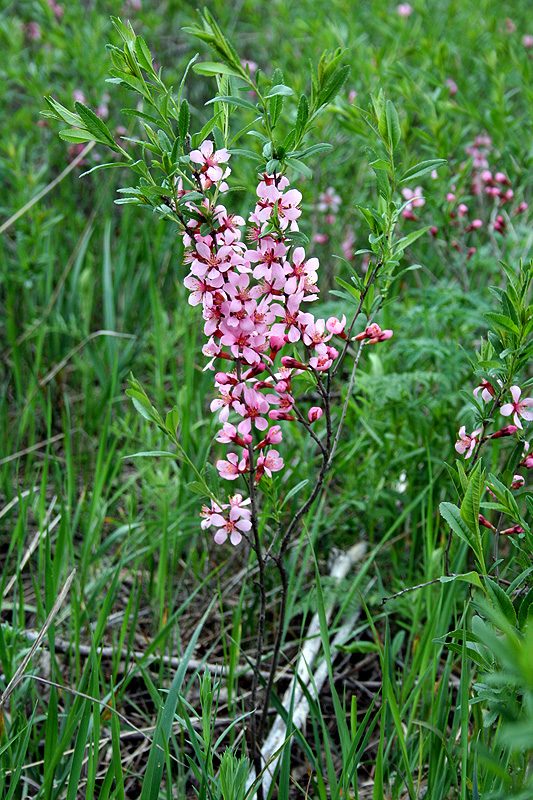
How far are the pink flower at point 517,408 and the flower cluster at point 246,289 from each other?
365 millimetres

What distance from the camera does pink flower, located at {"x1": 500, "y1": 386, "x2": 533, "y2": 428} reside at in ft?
4.42

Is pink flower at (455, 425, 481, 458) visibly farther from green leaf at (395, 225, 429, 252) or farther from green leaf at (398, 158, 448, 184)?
green leaf at (398, 158, 448, 184)

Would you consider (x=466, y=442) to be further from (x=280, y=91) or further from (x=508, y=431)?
(x=280, y=91)

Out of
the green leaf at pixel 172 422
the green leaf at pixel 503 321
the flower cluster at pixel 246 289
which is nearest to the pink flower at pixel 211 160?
the flower cluster at pixel 246 289

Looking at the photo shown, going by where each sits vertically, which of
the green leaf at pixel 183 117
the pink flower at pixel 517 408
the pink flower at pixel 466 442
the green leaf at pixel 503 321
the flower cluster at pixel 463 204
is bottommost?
the pink flower at pixel 466 442

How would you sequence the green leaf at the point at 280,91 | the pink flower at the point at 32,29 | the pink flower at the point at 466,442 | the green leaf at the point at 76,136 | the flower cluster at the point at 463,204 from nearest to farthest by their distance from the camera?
the green leaf at the point at 280,91
the green leaf at the point at 76,136
the pink flower at the point at 466,442
the flower cluster at the point at 463,204
the pink flower at the point at 32,29

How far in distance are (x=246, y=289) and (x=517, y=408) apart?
61cm

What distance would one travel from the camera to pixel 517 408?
1384mm

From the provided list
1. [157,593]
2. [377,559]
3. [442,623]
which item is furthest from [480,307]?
[157,593]

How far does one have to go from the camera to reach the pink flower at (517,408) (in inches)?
53.1

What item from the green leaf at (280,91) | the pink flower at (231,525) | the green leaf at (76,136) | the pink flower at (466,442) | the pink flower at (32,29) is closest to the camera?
the green leaf at (280,91)

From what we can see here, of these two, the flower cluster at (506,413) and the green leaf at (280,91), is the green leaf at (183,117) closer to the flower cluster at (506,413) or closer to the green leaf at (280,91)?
the green leaf at (280,91)

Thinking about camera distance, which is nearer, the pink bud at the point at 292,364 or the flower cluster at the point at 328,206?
the pink bud at the point at 292,364

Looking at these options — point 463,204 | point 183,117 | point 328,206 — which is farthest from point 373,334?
point 328,206
